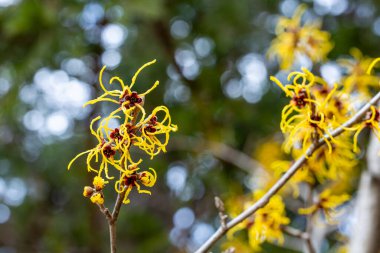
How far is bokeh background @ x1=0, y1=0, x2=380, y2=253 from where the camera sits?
2.65 metres

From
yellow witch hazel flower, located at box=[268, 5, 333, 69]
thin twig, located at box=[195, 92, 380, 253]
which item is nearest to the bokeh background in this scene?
yellow witch hazel flower, located at box=[268, 5, 333, 69]

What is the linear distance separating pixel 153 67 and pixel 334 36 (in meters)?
1.01

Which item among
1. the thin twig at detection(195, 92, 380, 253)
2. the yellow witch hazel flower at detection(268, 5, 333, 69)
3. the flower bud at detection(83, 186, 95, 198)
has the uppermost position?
the yellow witch hazel flower at detection(268, 5, 333, 69)

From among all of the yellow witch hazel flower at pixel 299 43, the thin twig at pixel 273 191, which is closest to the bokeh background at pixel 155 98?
the yellow witch hazel flower at pixel 299 43

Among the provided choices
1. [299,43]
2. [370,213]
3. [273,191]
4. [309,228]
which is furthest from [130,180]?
[299,43]

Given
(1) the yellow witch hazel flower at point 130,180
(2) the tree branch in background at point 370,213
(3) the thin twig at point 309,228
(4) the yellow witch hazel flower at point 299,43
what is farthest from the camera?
(4) the yellow witch hazel flower at point 299,43

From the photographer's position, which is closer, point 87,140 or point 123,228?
point 87,140

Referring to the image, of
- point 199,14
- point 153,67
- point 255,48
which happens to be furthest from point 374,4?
point 153,67

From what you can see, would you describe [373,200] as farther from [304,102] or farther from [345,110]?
[304,102]

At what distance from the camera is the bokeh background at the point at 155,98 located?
8.71 feet

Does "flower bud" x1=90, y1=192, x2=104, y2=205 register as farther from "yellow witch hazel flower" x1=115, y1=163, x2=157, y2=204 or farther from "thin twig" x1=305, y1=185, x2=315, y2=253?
"thin twig" x1=305, y1=185, x2=315, y2=253

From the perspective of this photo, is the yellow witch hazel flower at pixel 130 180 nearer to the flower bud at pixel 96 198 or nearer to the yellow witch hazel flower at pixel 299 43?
the flower bud at pixel 96 198

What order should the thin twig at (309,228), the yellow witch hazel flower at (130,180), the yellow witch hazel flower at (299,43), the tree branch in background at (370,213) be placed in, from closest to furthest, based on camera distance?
the yellow witch hazel flower at (130,180) → the thin twig at (309,228) → the tree branch in background at (370,213) → the yellow witch hazel flower at (299,43)

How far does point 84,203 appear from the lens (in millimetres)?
3330
